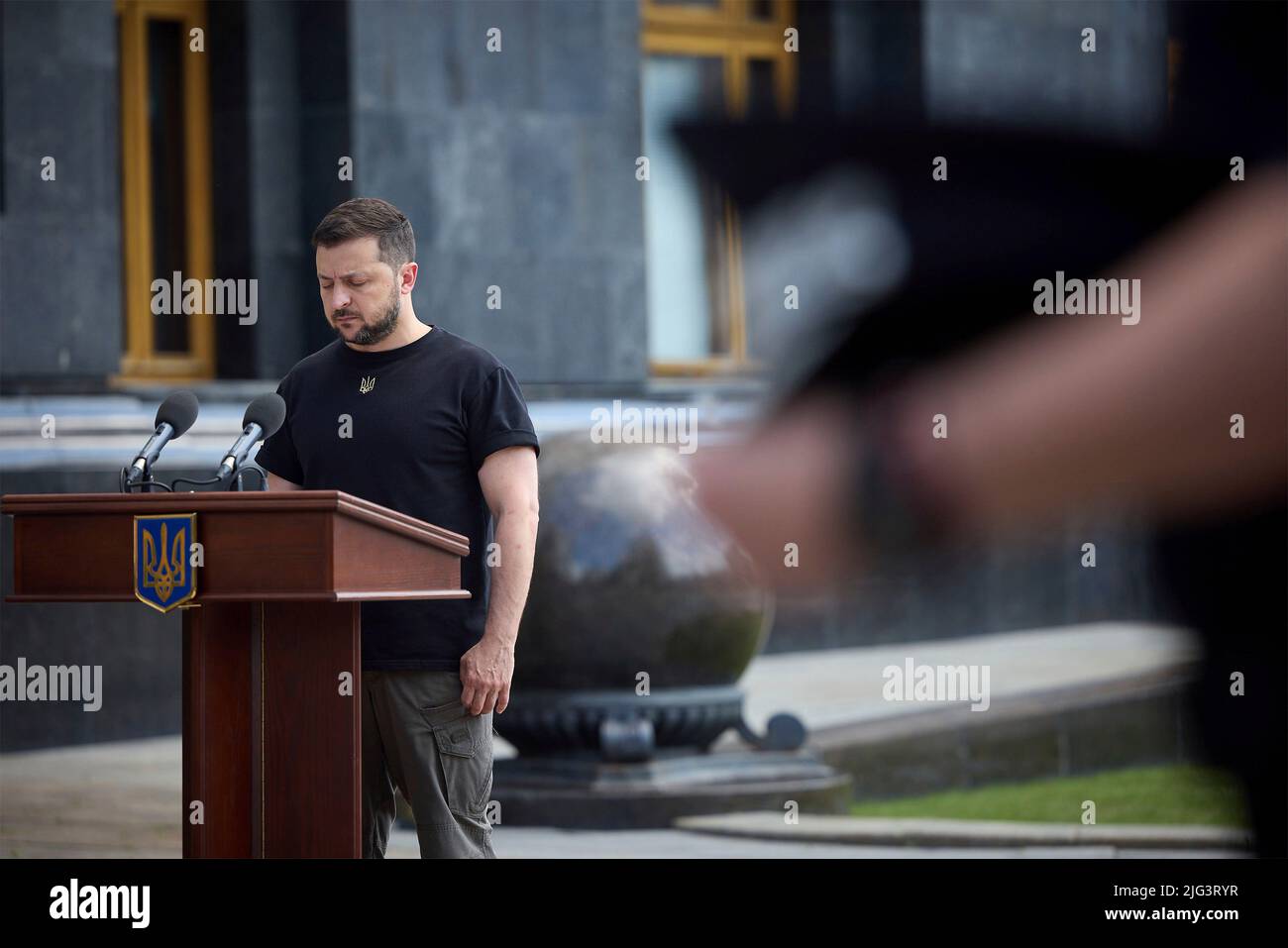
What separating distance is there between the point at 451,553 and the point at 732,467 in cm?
621

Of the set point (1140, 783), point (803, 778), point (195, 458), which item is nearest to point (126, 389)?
point (195, 458)

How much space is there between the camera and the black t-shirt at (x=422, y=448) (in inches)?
179

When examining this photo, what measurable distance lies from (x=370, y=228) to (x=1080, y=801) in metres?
5.51

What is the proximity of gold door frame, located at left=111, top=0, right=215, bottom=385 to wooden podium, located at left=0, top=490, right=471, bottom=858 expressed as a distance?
26.0 ft

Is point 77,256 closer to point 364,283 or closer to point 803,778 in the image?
point 803,778

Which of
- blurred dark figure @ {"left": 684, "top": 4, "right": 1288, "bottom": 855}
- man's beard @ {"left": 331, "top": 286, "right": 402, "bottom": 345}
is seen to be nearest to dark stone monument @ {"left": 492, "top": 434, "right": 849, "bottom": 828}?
blurred dark figure @ {"left": 684, "top": 4, "right": 1288, "bottom": 855}

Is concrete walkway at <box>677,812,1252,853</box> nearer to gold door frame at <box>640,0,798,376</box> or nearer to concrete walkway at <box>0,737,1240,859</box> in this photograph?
concrete walkway at <box>0,737,1240,859</box>

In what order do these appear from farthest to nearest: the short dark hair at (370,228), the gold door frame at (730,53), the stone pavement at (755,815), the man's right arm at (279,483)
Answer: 1. the gold door frame at (730,53)
2. the stone pavement at (755,815)
3. the man's right arm at (279,483)
4. the short dark hair at (370,228)

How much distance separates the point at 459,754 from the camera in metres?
4.53

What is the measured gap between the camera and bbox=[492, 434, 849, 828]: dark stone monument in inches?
317

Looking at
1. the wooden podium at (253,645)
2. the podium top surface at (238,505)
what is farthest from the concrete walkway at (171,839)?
the podium top surface at (238,505)

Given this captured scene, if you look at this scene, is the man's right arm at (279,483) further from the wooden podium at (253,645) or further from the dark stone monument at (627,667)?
the dark stone monument at (627,667)

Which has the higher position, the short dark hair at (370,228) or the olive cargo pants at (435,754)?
the short dark hair at (370,228)

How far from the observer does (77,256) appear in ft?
36.6
